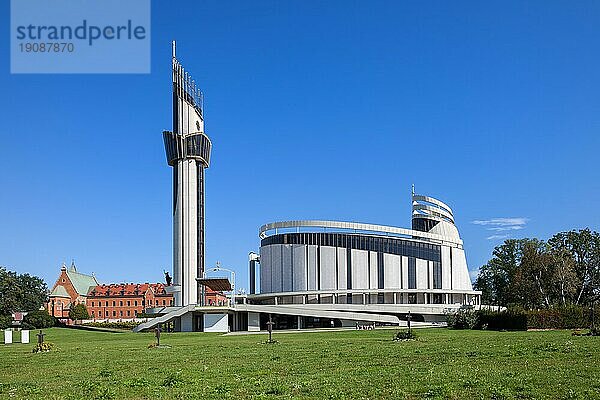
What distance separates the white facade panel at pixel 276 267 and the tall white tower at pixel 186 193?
14274 mm

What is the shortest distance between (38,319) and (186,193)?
34132mm

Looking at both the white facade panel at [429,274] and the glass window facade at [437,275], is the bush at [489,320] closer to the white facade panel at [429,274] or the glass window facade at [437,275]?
the white facade panel at [429,274]

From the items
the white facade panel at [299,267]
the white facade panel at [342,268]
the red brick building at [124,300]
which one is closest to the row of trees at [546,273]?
the white facade panel at [342,268]

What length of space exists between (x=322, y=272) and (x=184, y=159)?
2505cm

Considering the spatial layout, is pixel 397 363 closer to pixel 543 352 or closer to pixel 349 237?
pixel 543 352

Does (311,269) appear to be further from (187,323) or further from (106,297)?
(106,297)

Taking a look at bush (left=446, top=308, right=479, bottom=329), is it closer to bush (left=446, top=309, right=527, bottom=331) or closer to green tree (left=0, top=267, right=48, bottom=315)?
bush (left=446, top=309, right=527, bottom=331)

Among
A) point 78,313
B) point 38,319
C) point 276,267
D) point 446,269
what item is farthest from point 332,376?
point 78,313

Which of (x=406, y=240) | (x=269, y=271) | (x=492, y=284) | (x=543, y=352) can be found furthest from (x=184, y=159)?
(x=543, y=352)

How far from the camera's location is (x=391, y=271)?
331 ft

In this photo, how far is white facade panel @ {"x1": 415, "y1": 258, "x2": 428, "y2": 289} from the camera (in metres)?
103

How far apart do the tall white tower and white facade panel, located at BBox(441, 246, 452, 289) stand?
3790 centimetres

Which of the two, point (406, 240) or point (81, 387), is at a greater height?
point (406, 240)

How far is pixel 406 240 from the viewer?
102 m
